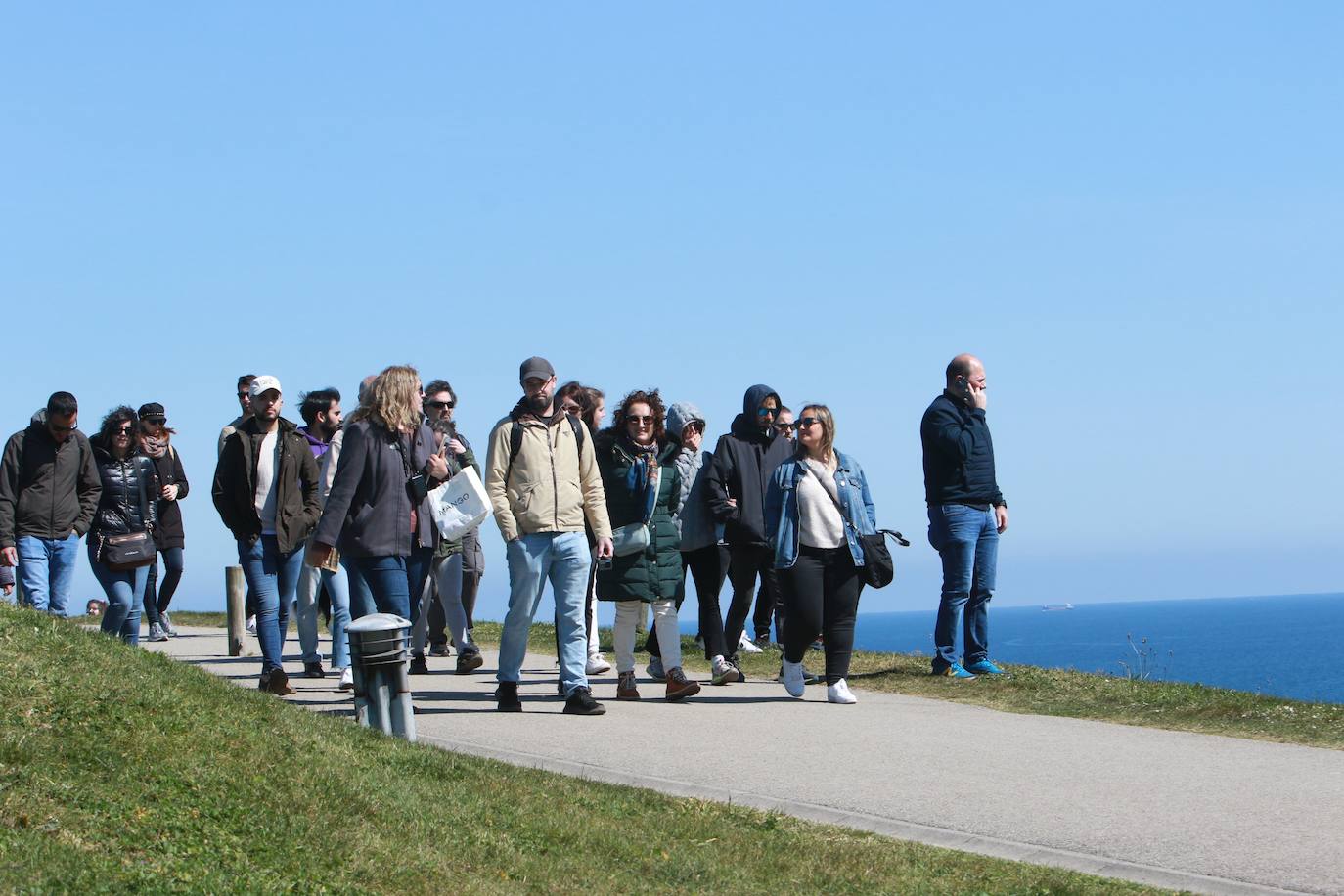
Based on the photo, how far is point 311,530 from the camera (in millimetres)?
11898

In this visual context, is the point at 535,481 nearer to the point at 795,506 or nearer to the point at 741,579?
the point at 795,506

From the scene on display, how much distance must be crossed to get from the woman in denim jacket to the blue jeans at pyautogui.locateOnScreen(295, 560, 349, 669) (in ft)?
10.6

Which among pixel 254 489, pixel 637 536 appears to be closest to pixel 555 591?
pixel 637 536

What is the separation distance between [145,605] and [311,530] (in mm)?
6498

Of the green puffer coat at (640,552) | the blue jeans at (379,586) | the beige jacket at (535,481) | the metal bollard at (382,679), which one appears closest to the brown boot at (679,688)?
the green puffer coat at (640,552)

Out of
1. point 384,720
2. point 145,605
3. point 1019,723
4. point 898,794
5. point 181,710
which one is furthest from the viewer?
point 145,605

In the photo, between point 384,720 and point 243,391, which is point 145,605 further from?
point 384,720

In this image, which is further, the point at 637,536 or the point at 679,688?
the point at 637,536

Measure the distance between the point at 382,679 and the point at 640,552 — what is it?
321cm

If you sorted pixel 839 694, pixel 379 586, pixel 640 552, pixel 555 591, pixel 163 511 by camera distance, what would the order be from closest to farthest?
1. pixel 379 586
2. pixel 555 591
3. pixel 839 694
4. pixel 640 552
5. pixel 163 511

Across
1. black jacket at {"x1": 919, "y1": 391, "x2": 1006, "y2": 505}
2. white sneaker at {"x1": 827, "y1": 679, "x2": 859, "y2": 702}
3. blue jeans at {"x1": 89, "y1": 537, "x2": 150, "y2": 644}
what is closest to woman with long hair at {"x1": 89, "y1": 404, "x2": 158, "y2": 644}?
blue jeans at {"x1": 89, "y1": 537, "x2": 150, "y2": 644}

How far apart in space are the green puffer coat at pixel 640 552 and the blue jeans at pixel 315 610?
75.8 inches

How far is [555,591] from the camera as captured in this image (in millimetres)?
10906

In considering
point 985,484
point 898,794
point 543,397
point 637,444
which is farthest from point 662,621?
point 898,794
